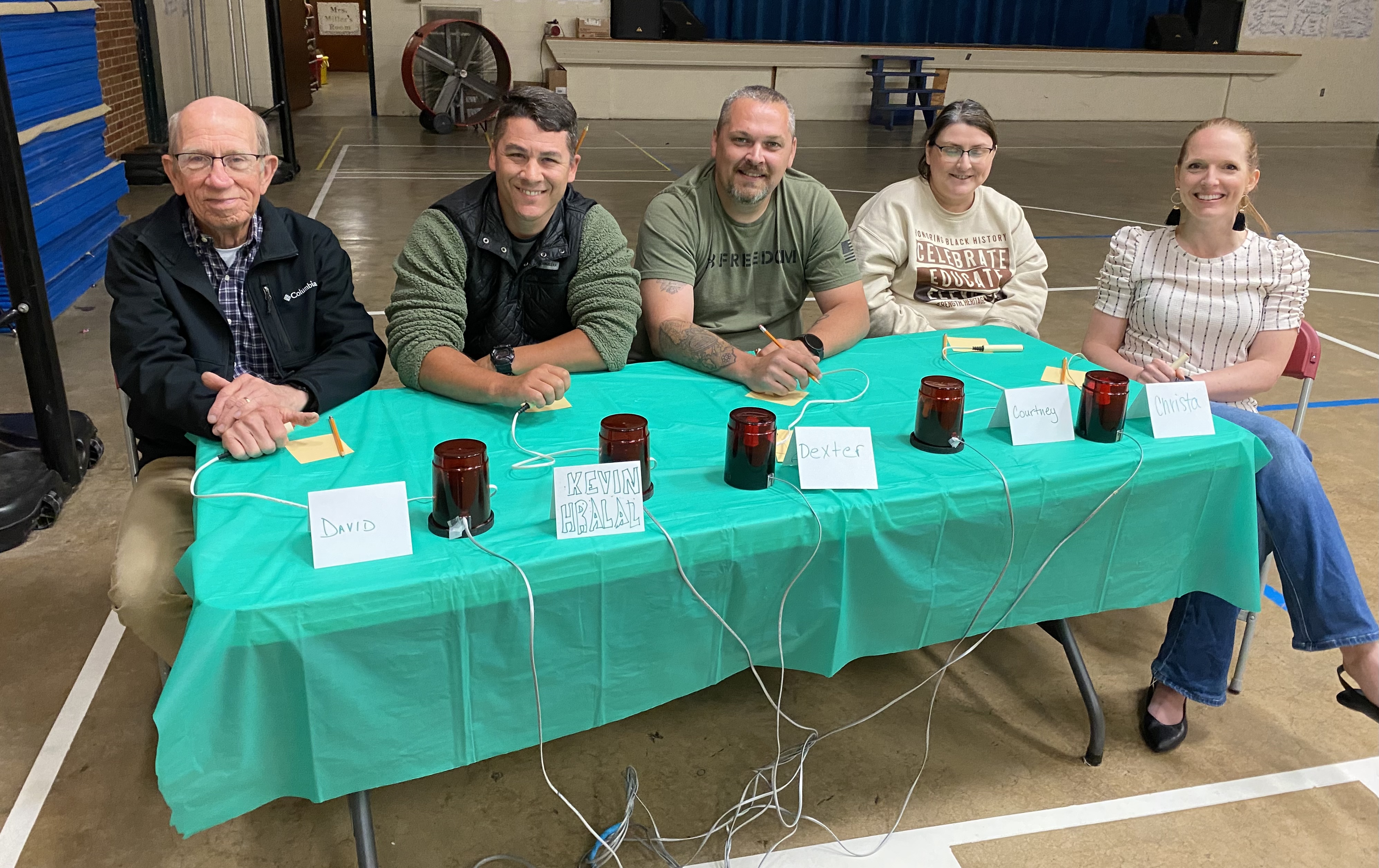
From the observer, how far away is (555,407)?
5.79 ft

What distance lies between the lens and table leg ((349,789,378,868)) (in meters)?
1.44

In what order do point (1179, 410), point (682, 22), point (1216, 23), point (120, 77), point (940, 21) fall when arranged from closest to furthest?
1. point (1179, 410)
2. point (120, 77)
3. point (682, 22)
4. point (1216, 23)
5. point (940, 21)

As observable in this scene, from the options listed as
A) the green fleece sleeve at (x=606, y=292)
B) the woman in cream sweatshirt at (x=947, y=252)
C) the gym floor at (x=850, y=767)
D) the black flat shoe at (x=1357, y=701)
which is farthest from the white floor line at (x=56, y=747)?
the black flat shoe at (x=1357, y=701)

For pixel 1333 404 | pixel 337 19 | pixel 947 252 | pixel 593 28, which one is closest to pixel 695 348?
pixel 947 252

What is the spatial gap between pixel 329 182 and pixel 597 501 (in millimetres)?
6988

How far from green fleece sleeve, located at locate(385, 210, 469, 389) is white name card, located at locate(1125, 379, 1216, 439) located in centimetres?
130

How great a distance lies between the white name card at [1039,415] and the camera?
64.0 inches

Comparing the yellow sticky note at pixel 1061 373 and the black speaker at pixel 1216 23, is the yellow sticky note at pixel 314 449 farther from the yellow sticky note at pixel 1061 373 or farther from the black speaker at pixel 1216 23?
the black speaker at pixel 1216 23

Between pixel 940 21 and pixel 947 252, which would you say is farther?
pixel 940 21

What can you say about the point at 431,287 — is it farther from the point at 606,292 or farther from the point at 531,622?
the point at 531,622

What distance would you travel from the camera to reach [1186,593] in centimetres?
180

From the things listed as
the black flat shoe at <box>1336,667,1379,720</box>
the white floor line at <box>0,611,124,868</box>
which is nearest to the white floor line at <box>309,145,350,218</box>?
the white floor line at <box>0,611,124,868</box>

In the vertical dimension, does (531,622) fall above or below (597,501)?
below

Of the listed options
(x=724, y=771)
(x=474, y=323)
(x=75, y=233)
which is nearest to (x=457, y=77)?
(x=75, y=233)
